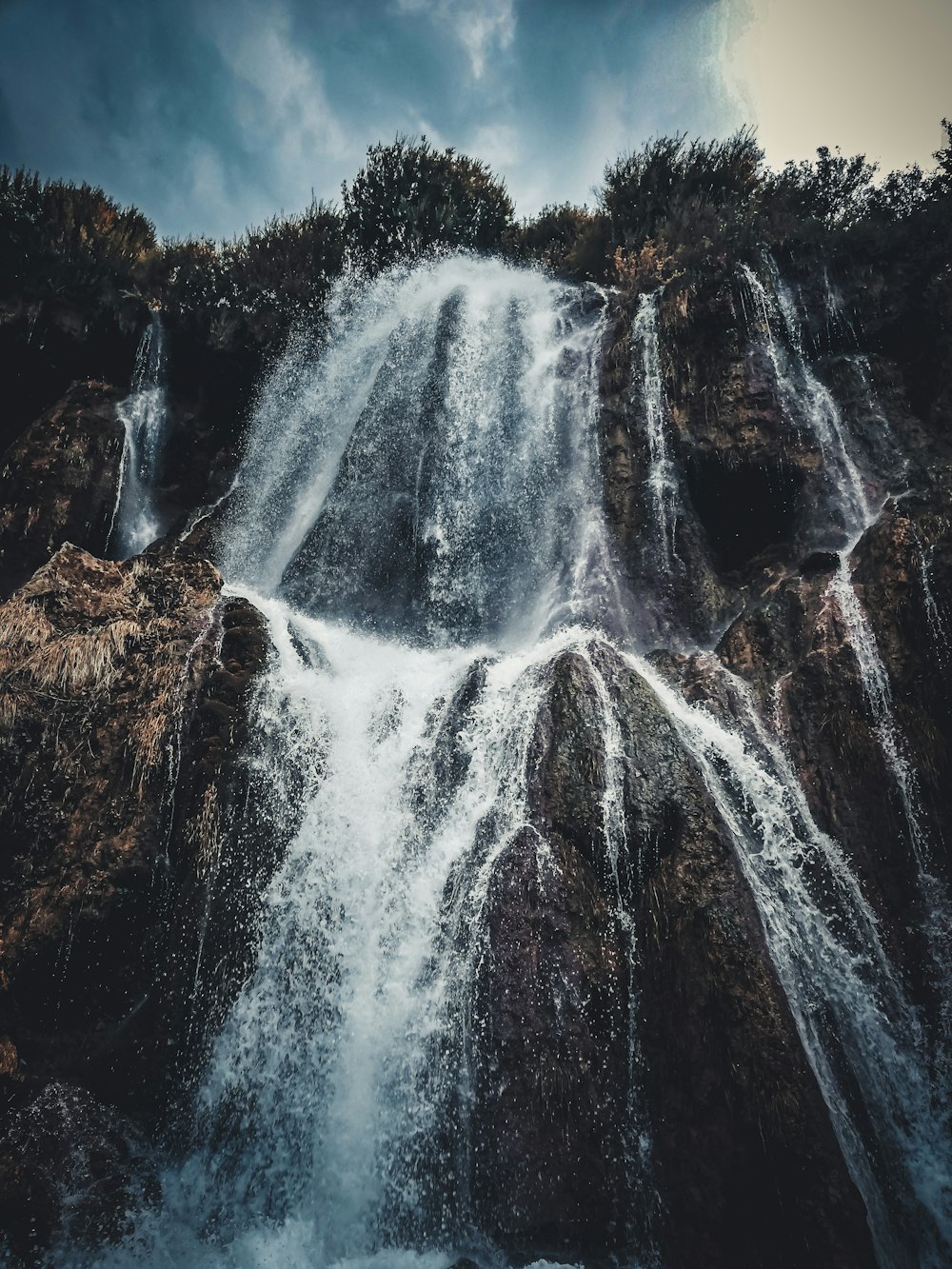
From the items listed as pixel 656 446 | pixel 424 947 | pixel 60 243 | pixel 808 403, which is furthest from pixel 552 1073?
pixel 60 243

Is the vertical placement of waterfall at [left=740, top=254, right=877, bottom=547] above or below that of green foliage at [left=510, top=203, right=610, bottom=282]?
below

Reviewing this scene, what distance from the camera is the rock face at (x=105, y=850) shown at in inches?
201

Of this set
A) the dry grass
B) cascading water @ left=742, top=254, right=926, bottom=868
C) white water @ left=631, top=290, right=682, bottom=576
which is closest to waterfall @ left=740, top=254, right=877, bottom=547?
cascading water @ left=742, top=254, right=926, bottom=868

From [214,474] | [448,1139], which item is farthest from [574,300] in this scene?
[448,1139]

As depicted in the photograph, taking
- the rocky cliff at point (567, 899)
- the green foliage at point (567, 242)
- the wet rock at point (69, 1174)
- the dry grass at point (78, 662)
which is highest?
the green foliage at point (567, 242)

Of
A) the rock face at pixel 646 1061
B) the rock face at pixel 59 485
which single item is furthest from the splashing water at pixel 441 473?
the rock face at pixel 646 1061

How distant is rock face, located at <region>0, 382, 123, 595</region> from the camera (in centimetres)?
1182

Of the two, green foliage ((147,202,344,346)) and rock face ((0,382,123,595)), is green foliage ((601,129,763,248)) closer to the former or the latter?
green foliage ((147,202,344,346))

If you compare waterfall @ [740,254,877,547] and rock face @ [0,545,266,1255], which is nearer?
rock face @ [0,545,266,1255]

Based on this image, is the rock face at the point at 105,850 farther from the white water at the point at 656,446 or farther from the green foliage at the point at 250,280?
the green foliage at the point at 250,280

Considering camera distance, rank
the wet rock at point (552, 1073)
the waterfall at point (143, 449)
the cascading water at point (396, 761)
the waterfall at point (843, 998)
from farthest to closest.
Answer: the waterfall at point (143, 449), the cascading water at point (396, 761), the wet rock at point (552, 1073), the waterfall at point (843, 998)

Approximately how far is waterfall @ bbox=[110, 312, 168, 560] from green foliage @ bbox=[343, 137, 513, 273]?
20.4ft

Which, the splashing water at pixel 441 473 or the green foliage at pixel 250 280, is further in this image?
the green foliage at pixel 250 280

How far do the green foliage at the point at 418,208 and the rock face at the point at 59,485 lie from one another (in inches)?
335
